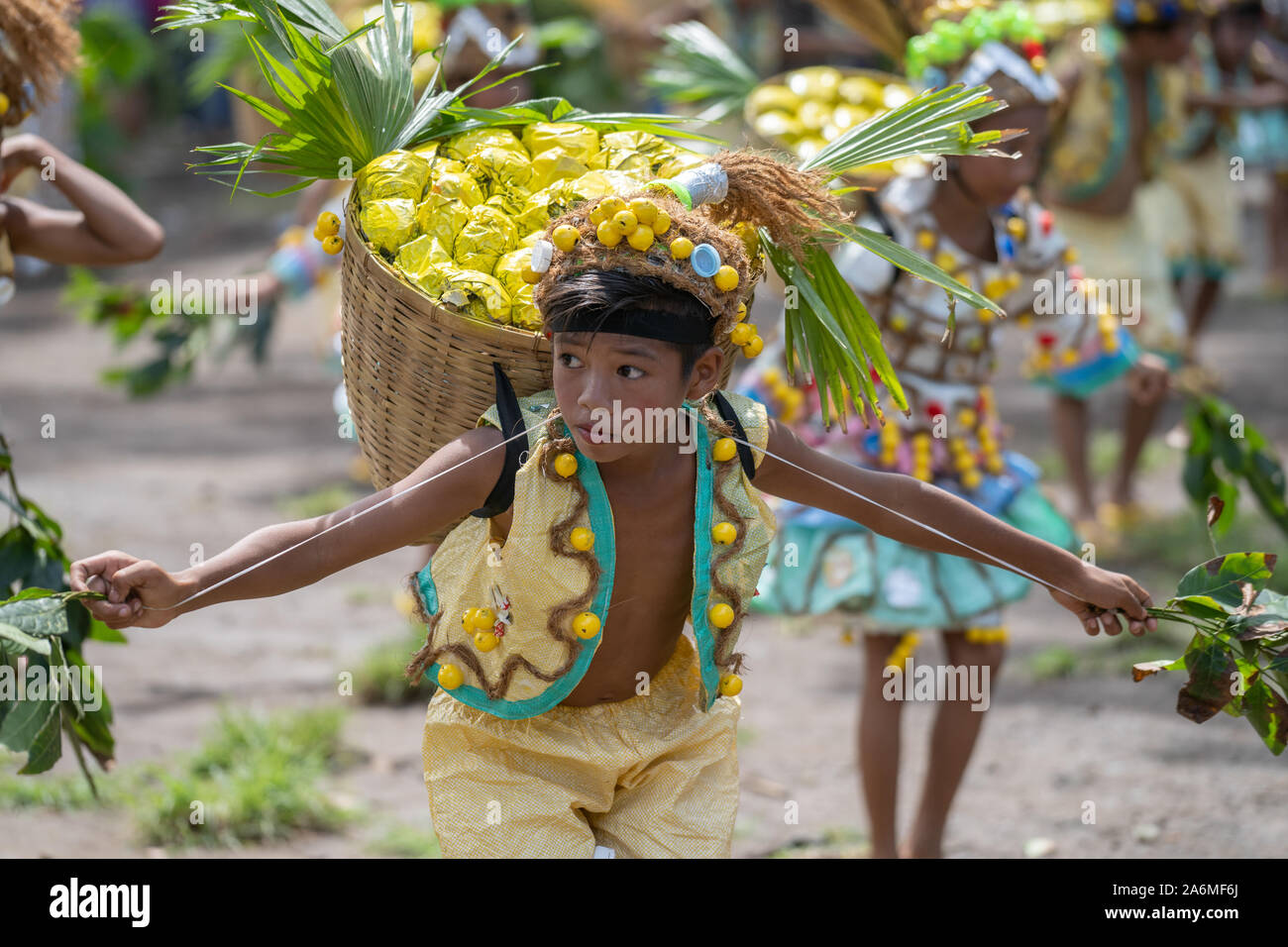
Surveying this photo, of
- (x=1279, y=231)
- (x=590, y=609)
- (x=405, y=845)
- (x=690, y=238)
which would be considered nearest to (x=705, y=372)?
(x=690, y=238)

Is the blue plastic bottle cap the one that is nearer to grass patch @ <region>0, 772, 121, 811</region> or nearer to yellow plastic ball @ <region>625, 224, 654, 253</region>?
yellow plastic ball @ <region>625, 224, 654, 253</region>

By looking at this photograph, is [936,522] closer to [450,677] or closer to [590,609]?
[590,609]

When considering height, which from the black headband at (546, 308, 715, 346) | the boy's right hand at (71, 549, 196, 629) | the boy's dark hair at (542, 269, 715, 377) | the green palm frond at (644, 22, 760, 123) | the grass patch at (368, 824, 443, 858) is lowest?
the grass patch at (368, 824, 443, 858)

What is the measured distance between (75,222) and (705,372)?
6.19ft

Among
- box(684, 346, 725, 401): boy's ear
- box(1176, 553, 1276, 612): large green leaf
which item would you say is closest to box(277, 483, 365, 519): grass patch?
box(684, 346, 725, 401): boy's ear

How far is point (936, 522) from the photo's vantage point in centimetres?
282

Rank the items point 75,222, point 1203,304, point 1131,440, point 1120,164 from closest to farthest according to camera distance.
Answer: point 75,222 → point 1120,164 → point 1131,440 → point 1203,304

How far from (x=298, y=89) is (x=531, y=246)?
20.7 inches

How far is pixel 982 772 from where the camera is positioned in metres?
4.77

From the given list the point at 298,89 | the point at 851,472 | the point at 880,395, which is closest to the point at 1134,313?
the point at 880,395

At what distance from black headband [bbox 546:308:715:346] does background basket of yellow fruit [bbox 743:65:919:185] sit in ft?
5.27

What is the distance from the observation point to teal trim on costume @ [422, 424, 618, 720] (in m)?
2.68

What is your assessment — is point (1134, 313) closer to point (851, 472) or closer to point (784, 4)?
point (851, 472)

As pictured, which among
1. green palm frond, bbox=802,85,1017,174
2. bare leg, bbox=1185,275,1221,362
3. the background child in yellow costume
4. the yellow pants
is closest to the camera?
the yellow pants
